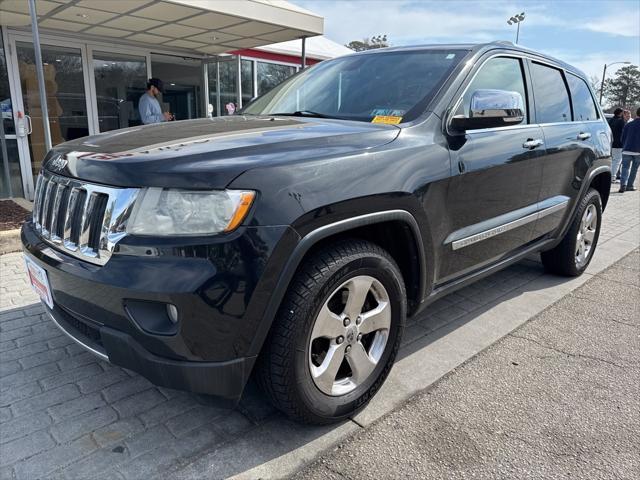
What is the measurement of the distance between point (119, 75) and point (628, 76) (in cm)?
8553

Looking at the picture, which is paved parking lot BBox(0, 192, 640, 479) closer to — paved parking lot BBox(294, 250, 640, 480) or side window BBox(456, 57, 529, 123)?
paved parking lot BBox(294, 250, 640, 480)

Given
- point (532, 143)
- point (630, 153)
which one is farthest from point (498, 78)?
point (630, 153)

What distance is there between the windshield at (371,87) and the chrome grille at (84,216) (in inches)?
56.3

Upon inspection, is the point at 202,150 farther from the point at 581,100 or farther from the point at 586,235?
the point at 586,235

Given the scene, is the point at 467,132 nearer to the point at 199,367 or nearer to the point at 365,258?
the point at 365,258

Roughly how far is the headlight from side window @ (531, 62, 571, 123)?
271cm

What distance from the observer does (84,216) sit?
1975 mm

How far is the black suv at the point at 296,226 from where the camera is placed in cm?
177

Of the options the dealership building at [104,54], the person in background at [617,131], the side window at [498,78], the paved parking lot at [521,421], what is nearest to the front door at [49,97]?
the dealership building at [104,54]

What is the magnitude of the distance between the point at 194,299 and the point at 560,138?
318 cm

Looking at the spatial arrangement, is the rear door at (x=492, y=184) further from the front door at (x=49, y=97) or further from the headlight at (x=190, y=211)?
the front door at (x=49, y=97)

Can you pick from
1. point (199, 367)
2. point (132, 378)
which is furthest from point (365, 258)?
point (132, 378)

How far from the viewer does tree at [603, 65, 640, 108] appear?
73.9 metres

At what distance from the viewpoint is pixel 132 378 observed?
2.66m
